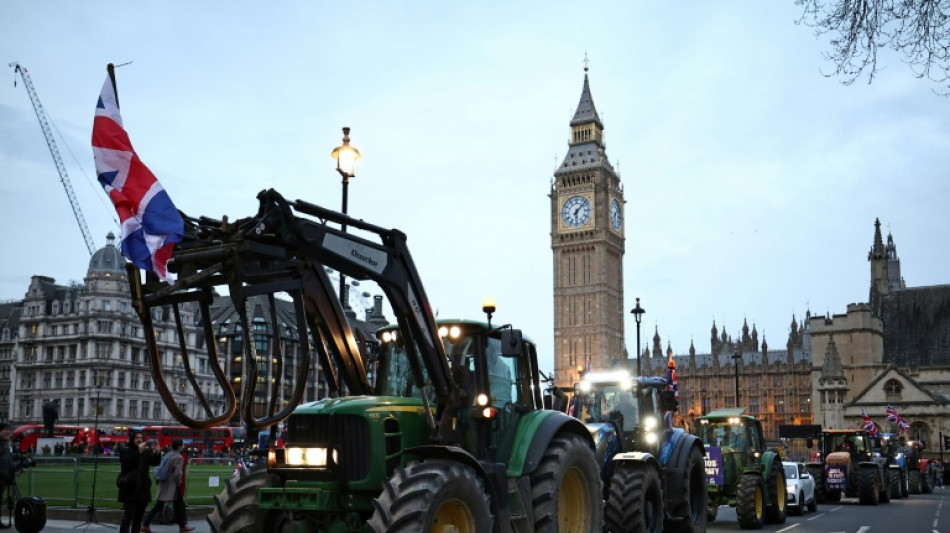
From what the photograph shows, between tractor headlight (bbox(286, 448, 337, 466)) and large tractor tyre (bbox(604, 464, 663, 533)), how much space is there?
5.74m

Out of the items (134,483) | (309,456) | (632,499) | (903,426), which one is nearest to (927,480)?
(903,426)

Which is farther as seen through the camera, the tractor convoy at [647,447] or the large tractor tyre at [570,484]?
the tractor convoy at [647,447]

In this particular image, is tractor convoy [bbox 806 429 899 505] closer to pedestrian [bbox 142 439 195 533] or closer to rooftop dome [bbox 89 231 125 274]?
pedestrian [bbox 142 439 195 533]

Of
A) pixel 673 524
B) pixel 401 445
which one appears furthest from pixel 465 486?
pixel 673 524

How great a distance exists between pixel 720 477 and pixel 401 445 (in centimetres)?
1173

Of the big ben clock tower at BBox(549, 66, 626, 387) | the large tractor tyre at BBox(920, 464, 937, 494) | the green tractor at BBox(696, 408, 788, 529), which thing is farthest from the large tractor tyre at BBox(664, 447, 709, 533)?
the big ben clock tower at BBox(549, 66, 626, 387)

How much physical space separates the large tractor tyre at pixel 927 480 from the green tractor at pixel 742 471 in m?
24.7

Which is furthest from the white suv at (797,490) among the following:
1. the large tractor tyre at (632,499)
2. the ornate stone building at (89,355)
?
the ornate stone building at (89,355)

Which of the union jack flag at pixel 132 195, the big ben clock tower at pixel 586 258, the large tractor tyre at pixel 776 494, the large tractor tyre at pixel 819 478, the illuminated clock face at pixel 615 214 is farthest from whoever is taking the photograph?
the illuminated clock face at pixel 615 214

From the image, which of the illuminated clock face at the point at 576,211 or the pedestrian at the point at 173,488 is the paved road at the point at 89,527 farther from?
the illuminated clock face at the point at 576,211

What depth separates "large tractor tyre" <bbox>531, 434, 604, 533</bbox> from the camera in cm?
973

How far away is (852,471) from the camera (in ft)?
97.3

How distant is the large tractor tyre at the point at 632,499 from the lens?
12797 mm

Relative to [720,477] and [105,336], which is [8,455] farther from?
[105,336]
